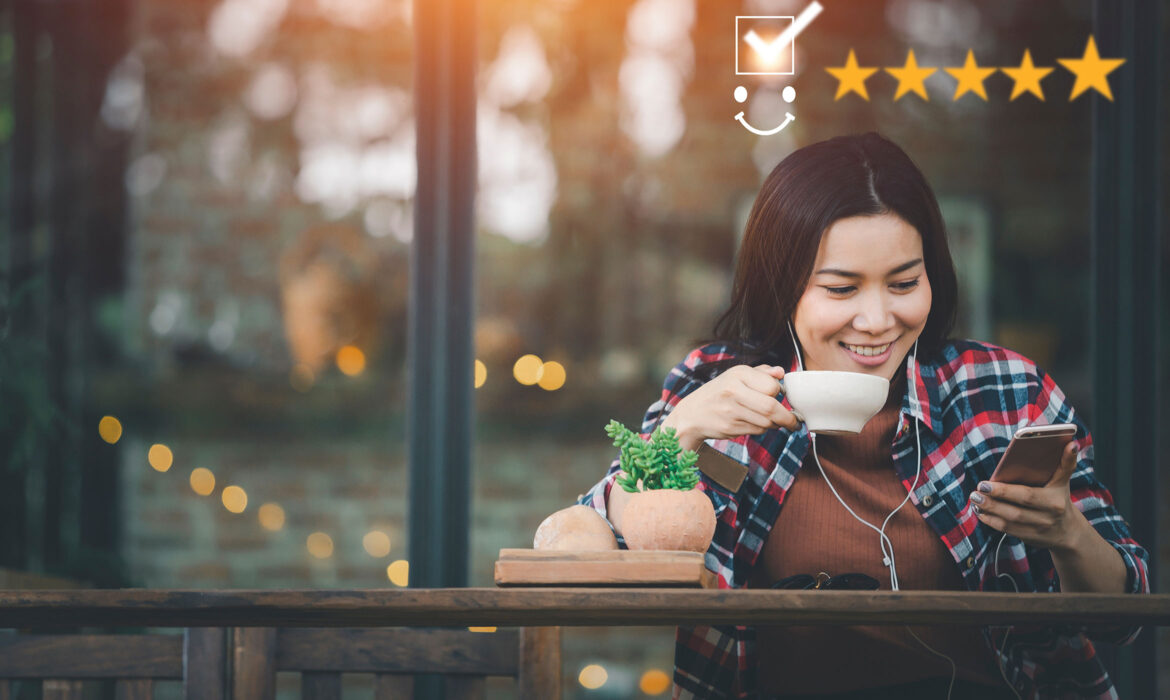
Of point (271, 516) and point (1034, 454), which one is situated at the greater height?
point (1034, 454)

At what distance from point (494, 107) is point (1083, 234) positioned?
4.48ft

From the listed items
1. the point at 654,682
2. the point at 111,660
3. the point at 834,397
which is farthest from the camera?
the point at 654,682

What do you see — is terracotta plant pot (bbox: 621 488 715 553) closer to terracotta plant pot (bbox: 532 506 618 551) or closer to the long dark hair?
terracotta plant pot (bbox: 532 506 618 551)

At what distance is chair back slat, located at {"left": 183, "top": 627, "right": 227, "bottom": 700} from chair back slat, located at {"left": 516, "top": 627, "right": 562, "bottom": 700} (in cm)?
43

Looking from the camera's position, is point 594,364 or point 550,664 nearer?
point 550,664

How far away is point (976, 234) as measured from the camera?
2725mm

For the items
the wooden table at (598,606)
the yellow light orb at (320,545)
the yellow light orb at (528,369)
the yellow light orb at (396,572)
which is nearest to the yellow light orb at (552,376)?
the yellow light orb at (528,369)

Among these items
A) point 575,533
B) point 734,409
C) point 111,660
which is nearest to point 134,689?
point 111,660

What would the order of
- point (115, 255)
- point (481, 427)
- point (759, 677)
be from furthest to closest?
1. point (115, 255)
2. point (481, 427)
3. point (759, 677)

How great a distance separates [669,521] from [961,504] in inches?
19.8

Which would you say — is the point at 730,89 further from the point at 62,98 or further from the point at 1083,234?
the point at 62,98

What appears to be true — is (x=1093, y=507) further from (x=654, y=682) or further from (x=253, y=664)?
(x=654, y=682)

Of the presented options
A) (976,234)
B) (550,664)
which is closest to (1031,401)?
(550,664)

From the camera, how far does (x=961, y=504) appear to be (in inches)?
62.9
